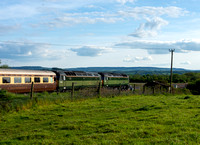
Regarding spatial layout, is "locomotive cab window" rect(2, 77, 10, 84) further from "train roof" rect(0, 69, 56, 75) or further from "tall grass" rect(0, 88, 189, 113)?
"tall grass" rect(0, 88, 189, 113)

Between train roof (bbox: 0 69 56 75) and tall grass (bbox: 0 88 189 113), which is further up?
train roof (bbox: 0 69 56 75)

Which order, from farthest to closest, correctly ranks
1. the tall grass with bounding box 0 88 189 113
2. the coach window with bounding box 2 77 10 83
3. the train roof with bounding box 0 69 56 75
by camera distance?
the train roof with bounding box 0 69 56 75, the coach window with bounding box 2 77 10 83, the tall grass with bounding box 0 88 189 113

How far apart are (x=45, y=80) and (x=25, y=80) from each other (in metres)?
3.91

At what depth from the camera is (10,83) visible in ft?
94.6

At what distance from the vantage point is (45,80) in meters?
34.7

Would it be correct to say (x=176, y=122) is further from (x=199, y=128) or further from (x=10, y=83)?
(x=10, y=83)


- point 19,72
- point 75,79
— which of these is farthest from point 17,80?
point 75,79

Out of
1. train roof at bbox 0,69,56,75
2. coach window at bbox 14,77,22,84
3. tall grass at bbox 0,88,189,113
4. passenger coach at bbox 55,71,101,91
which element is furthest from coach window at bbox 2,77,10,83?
passenger coach at bbox 55,71,101,91

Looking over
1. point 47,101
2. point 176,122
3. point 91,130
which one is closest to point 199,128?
point 176,122

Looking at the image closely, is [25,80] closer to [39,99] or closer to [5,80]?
[5,80]

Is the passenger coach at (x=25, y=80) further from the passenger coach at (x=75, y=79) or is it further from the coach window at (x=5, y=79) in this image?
the passenger coach at (x=75, y=79)

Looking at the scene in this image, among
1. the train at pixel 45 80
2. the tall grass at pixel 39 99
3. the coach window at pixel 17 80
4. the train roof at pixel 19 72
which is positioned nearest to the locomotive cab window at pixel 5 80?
the train at pixel 45 80

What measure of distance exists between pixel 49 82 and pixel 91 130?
26837 millimetres

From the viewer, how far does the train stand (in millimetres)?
28766
